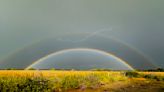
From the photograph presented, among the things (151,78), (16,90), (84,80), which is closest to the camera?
(16,90)

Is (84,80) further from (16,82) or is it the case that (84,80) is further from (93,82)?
(16,82)

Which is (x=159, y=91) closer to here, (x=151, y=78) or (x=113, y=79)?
(x=113, y=79)

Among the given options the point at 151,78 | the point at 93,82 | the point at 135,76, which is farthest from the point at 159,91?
the point at 135,76

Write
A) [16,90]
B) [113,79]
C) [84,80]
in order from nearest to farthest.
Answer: [16,90] < [84,80] < [113,79]

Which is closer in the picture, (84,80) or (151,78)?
(84,80)

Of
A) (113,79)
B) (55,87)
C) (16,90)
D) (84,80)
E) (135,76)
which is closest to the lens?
(16,90)

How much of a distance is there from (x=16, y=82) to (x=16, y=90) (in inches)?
36.1

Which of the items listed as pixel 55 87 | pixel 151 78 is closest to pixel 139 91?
pixel 55 87

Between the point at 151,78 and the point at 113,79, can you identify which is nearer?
the point at 113,79

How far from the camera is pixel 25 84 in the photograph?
22.0m

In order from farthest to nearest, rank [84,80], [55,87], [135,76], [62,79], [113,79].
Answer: [135,76], [113,79], [84,80], [62,79], [55,87]

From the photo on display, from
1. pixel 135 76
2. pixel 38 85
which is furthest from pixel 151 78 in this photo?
pixel 38 85

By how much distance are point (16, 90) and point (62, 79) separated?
663 centimetres

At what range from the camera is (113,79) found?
1634 inches
